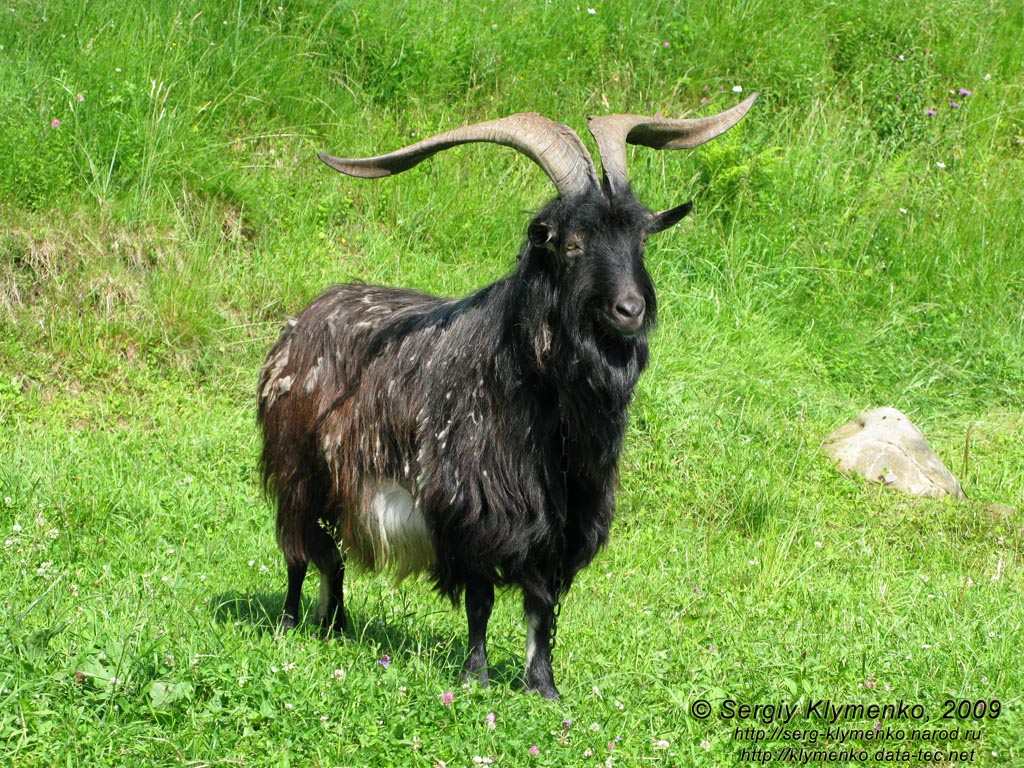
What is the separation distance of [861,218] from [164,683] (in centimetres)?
843

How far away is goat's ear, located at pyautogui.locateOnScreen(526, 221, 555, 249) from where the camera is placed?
15.7 ft

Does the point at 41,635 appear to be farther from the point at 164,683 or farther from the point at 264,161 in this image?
the point at 264,161

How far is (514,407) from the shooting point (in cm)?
497

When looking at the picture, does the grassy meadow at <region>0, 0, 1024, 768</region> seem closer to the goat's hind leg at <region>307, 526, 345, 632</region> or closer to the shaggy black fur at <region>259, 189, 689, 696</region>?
the goat's hind leg at <region>307, 526, 345, 632</region>

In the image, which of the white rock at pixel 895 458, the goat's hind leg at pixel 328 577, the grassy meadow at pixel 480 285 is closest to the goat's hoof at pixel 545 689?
the grassy meadow at pixel 480 285

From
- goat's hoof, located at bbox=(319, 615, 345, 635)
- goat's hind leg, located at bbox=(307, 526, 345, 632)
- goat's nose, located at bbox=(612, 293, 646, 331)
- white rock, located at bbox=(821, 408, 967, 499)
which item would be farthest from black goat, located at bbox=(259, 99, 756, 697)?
white rock, located at bbox=(821, 408, 967, 499)

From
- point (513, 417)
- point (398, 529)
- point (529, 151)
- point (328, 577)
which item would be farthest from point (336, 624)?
point (529, 151)

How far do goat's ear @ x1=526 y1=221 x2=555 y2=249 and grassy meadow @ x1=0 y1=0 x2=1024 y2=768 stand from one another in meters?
1.67

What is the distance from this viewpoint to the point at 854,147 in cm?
1155

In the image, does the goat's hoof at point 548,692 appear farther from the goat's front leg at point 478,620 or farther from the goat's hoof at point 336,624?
the goat's hoof at point 336,624

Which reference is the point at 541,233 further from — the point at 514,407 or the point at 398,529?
the point at 398,529

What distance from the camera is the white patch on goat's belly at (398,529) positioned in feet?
17.0

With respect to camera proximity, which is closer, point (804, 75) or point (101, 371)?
point (101, 371)

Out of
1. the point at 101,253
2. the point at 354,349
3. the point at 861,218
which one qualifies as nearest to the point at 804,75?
the point at 861,218
